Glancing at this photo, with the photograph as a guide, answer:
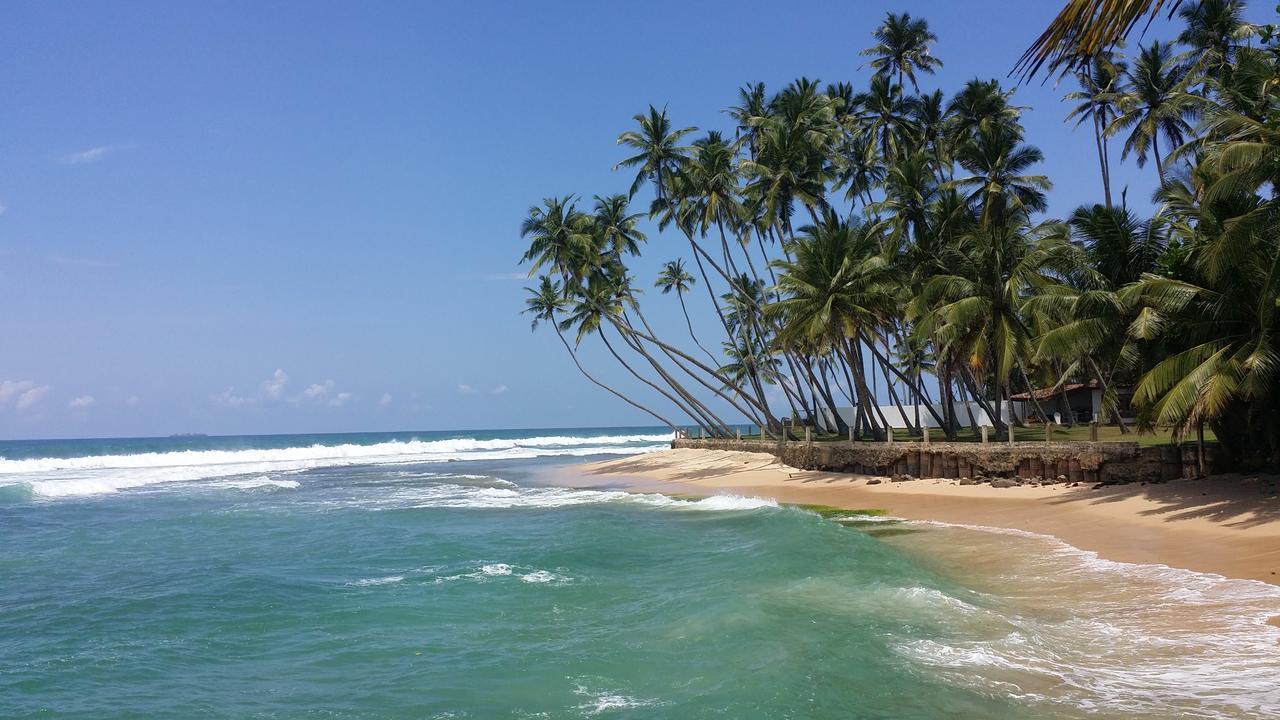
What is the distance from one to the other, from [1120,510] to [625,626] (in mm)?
12038

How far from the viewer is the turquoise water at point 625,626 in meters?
6.96

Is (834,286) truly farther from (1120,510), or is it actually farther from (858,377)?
(1120,510)

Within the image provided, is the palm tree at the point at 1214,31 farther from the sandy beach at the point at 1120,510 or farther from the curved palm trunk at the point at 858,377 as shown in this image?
the sandy beach at the point at 1120,510

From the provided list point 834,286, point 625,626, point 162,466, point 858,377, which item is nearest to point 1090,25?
point 625,626

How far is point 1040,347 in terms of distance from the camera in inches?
719

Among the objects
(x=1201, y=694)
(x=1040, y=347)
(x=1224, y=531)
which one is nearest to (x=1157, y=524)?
(x=1224, y=531)

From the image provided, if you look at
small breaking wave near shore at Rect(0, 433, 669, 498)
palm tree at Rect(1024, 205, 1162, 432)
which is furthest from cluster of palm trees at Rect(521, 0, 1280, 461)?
small breaking wave near shore at Rect(0, 433, 669, 498)

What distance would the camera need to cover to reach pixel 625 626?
31.6 ft

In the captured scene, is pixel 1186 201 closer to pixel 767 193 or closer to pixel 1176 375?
pixel 1176 375

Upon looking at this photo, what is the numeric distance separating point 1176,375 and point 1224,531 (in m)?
2.95

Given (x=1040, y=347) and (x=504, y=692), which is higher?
(x=1040, y=347)

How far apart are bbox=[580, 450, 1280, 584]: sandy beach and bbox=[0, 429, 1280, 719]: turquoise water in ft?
3.61

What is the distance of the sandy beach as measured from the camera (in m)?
12.4

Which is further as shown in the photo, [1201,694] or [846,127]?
[846,127]
